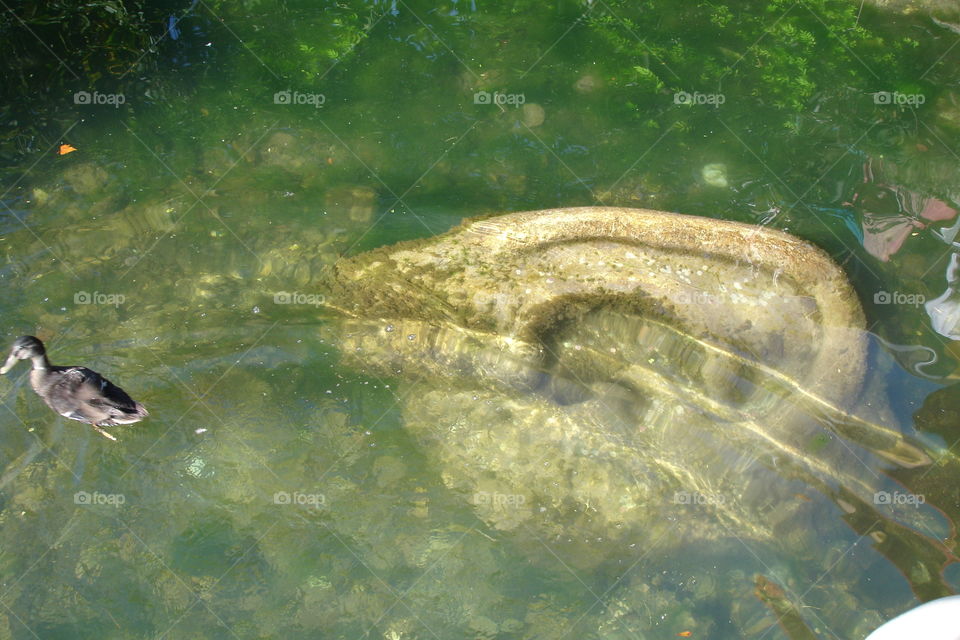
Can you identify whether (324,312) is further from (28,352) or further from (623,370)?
(623,370)

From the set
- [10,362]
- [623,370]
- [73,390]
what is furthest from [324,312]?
[623,370]

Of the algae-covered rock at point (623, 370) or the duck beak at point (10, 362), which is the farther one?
the algae-covered rock at point (623, 370)

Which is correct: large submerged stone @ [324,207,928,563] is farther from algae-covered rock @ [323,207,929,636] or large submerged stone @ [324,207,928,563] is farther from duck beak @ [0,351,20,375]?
duck beak @ [0,351,20,375]

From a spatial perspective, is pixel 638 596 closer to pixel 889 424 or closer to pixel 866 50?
pixel 889 424

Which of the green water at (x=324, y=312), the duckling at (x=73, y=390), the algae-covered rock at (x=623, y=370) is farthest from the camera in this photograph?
the algae-covered rock at (x=623, y=370)

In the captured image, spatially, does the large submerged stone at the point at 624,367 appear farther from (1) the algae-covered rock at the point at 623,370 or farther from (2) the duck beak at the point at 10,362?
(2) the duck beak at the point at 10,362

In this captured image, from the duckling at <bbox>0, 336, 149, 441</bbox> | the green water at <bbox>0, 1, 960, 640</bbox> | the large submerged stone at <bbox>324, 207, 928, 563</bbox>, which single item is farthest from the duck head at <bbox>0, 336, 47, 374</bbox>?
the large submerged stone at <bbox>324, 207, 928, 563</bbox>

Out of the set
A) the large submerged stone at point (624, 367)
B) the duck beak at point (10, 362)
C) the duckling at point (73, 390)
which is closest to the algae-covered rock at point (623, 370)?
the large submerged stone at point (624, 367)
